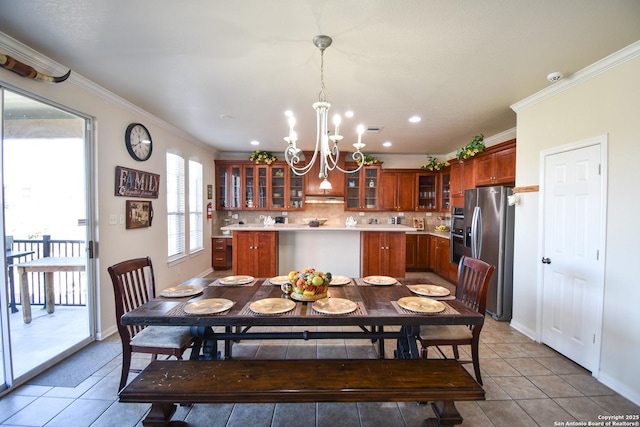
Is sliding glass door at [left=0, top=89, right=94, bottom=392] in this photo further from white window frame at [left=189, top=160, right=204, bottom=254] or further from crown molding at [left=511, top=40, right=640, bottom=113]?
crown molding at [left=511, top=40, right=640, bottom=113]

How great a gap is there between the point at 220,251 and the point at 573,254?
5.74m

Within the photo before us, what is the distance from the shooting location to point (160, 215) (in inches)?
164

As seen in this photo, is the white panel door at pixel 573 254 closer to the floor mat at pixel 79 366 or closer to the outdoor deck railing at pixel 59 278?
the floor mat at pixel 79 366

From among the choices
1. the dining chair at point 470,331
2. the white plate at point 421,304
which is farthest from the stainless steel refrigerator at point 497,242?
the white plate at point 421,304

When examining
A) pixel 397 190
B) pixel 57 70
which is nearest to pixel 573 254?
pixel 397 190

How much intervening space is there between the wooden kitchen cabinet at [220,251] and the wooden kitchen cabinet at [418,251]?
12.9 feet

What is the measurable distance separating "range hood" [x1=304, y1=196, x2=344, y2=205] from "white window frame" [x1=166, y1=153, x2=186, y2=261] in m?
2.64

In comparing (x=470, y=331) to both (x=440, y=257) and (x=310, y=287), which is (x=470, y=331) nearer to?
(x=310, y=287)

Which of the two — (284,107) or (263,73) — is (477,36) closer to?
(263,73)

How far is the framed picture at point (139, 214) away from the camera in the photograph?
345 centimetres

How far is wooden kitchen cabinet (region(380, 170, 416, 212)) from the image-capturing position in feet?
21.3

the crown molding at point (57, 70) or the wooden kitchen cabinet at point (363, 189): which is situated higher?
the crown molding at point (57, 70)

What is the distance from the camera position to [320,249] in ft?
15.1

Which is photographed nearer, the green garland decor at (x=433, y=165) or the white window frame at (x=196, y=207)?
the white window frame at (x=196, y=207)
